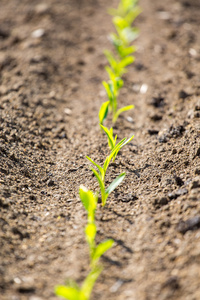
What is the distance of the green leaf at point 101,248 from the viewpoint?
1.57m

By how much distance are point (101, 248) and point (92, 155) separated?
3.91 ft

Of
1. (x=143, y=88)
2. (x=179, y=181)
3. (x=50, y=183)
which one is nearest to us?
(x=179, y=181)

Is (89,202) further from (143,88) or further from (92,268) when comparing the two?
(143,88)

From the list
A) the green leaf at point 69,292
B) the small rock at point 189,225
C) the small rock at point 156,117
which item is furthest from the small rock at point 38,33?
the green leaf at point 69,292

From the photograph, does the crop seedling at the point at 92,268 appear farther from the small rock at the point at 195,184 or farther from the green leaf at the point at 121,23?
the green leaf at the point at 121,23

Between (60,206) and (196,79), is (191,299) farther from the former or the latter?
(196,79)

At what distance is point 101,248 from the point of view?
1579mm

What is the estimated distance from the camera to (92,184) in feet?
7.67

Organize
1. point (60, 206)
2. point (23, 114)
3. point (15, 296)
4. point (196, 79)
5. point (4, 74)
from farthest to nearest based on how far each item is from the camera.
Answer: point (4, 74), point (196, 79), point (23, 114), point (60, 206), point (15, 296)

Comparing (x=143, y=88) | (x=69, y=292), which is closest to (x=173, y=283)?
(x=69, y=292)

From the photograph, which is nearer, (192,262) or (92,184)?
(192,262)

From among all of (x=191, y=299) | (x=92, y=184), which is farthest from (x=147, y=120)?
(x=191, y=299)

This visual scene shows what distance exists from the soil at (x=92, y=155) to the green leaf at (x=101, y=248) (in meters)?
0.12

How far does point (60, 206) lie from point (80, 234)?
0.33 meters
